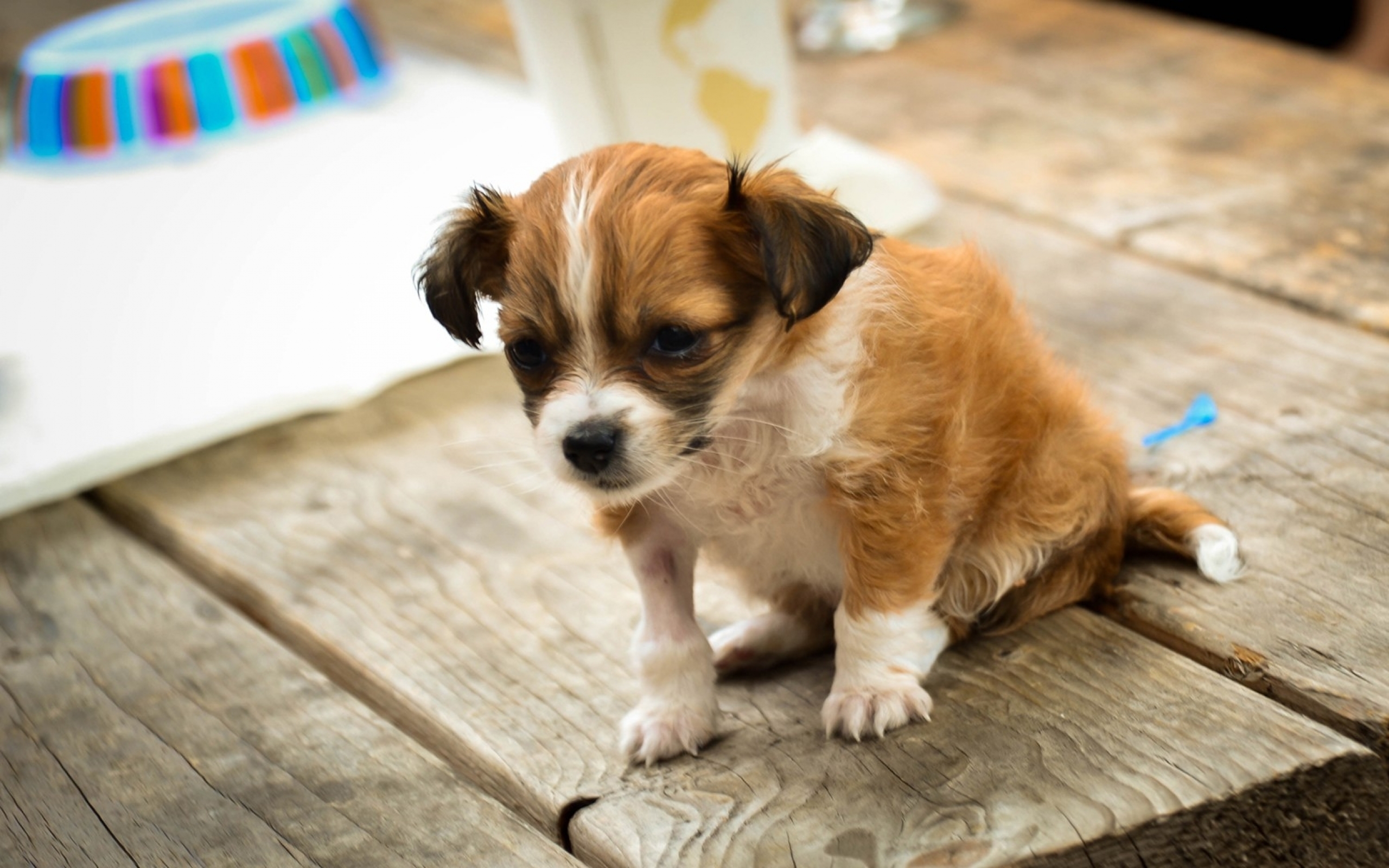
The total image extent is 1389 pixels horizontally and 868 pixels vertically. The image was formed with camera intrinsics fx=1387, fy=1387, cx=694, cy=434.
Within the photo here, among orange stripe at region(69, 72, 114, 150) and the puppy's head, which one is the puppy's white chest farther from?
orange stripe at region(69, 72, 114, 150)

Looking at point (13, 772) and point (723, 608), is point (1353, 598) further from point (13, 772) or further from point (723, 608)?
point (13, 772)

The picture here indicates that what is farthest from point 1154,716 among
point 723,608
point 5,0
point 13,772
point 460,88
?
point 5,0

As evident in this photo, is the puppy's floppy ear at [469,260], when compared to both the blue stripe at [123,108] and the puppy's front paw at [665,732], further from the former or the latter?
the blue stripe at [123,108]

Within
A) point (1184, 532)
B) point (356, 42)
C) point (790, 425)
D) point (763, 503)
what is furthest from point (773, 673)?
point (356, 42)

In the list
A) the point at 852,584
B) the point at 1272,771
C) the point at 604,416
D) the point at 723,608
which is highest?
the point at 604,416

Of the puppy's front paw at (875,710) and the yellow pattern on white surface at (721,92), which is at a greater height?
the yellow pattern on white surface at (721,92)

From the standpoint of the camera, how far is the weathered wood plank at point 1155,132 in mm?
3693

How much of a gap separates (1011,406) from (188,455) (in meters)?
2.38

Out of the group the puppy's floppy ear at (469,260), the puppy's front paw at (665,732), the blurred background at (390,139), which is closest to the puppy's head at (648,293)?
the puppy's floppy ear at (469,260)

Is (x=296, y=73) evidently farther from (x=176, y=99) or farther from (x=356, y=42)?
(x=176, y=99)

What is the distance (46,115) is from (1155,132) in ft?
14.4

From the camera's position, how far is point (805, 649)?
2.51 metres

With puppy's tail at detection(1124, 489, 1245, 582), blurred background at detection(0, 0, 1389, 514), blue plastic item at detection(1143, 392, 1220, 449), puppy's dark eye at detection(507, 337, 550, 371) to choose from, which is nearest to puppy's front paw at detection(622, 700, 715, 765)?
puppy's dark eye at detection(507, 337, 550, 371)

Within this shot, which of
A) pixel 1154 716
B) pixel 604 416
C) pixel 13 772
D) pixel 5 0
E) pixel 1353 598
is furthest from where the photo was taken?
pixel 5 0
